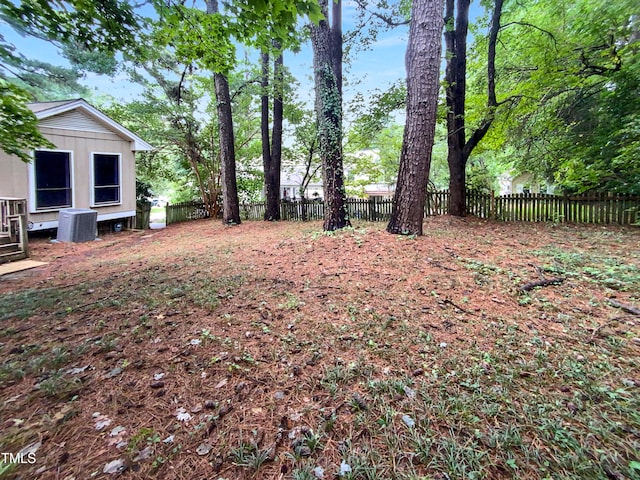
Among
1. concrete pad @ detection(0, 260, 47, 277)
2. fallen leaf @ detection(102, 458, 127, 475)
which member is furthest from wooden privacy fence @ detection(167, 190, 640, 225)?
fallen leaf @ detection(102, 458, 127, 475)

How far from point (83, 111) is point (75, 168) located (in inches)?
71.4

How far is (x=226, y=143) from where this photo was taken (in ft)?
35.1

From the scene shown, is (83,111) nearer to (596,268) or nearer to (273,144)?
(273,144)

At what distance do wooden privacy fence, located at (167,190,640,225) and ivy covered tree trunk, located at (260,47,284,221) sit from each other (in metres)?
0.65

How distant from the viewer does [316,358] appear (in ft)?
7.65

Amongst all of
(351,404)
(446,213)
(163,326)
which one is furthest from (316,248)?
(446,213)

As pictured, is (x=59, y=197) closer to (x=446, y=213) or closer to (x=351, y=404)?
(x=351, y=404)

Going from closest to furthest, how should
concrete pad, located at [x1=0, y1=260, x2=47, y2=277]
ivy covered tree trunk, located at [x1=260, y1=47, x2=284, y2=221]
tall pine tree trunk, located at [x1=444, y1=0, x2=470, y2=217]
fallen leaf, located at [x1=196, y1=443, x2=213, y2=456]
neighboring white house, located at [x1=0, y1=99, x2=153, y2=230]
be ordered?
fallen leaf, located at [x1=196, y1=443, x2=213, y2=456] < concrete pad, located at [x1=0, y1=260, x2=47, y2=277] < neighboring white house, located at [x1=0, y1=99, x2=153, y2=230] < tall pine tree trunk, located at [x1=444, y1=0, x2=470, y2=217] < ivy covered tree trunk, located at [x1=260, y1=47, x2=284, y2=221]

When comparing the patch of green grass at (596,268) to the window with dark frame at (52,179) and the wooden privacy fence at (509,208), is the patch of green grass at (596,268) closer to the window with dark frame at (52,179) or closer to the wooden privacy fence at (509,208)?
the wooden privacy fence at (509,208)

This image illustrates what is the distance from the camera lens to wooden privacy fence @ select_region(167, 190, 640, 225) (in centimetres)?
848

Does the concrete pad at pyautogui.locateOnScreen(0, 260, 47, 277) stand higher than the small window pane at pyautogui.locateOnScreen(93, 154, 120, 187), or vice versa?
the small window pane at pyautogui.locateOnScreen(93, 154, 120, 187)

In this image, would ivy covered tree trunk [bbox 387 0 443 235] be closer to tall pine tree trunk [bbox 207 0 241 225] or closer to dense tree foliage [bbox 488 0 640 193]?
dense tree foliage [bbox 488 0 640 193]

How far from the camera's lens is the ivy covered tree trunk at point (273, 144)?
37.1 ft

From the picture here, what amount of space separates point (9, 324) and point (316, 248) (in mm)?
3742
